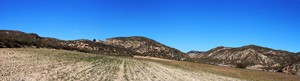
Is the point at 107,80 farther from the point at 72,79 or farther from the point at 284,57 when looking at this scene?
the point at 284,57

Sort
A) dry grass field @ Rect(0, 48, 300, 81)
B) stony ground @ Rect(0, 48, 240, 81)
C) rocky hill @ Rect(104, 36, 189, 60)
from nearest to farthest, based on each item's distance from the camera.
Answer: stony ground @ Rect(0, 48, 240, 81), dry grass field @ Rect(0, 48, 300, 81), rocky hill @ Rect(104, 36, 189, 60)

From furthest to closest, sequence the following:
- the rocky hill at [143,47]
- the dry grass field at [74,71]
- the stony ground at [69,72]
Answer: the rocky hill at [143,47] → the dry grass field at [74,71] → the stony ground at [69,72]

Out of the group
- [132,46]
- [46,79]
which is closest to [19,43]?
[46,79]

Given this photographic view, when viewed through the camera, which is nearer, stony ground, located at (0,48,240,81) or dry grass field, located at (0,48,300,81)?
stony ground, located at (0,48,240,81)

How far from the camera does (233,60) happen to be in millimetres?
155000

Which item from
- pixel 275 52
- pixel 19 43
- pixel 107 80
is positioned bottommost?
pixel 107 80

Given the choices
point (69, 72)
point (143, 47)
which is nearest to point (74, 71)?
point (69, 72)

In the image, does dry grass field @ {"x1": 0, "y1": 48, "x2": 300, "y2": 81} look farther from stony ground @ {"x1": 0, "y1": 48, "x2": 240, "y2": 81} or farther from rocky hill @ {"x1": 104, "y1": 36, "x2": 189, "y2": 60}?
rocky hill @ {"x1": 104, "y1": 36, "x2": 189, "y2": 60}

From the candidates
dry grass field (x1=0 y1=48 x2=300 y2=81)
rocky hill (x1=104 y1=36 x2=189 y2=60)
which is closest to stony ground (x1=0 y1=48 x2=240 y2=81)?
dry grass field (x1=0 y1=48 x2=300 y2=81)

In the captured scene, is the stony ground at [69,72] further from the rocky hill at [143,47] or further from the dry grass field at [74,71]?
the rocky hill at [143,47]

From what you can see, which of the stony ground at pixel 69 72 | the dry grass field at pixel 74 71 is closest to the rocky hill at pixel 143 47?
the dry grass field at pixel 74 71

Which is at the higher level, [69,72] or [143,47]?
[143,47]

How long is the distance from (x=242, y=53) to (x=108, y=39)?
120490 mm

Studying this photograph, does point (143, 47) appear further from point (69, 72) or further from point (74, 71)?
point (69, 72)
